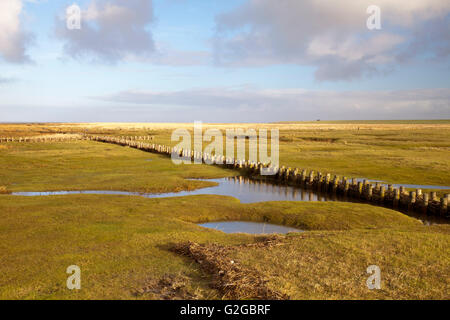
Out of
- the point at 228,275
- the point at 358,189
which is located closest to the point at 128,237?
the point at 228,275

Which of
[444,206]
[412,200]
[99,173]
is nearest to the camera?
[444,206]

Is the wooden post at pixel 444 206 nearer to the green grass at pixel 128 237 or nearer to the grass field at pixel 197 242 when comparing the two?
the grass field at pixel 197 242

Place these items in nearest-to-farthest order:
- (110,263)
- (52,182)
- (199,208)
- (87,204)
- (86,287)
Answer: (86,287) < (110,263) < (87,204) < (199,208) < (52,182)

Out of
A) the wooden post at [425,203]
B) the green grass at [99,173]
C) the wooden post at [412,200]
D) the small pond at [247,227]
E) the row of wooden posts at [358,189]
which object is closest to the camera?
the small pond at [247,227]

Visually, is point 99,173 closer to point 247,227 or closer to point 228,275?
point 247,227

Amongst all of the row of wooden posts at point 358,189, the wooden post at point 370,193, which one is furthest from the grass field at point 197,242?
the wooden post at point 370,193

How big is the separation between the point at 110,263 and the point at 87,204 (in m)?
9.40

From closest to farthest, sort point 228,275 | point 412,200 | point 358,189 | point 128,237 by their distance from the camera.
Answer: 1. point 228,275
2. point 128,237
3. point 412,200
4. point 358,189

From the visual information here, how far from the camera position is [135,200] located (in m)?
20.1

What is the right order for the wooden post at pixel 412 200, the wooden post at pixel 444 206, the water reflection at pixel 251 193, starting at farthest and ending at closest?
the water reflection at pixel 251 193 < the wooden post at pixel 412 200 < the wooden post at pixel 444 206

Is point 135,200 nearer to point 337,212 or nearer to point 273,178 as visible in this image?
point 337,212

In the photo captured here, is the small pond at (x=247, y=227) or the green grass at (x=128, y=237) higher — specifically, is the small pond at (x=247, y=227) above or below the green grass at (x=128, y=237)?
below

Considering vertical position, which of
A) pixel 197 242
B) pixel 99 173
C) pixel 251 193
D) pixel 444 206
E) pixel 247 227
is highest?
pixel 99 173
